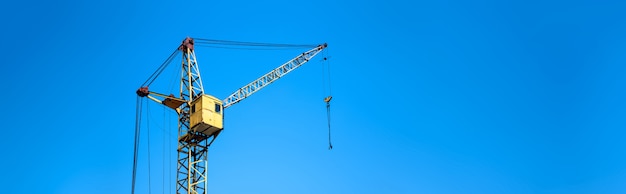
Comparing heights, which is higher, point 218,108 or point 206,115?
point 218,108

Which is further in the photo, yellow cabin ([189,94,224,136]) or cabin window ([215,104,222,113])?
cabin window ([215,104,222,113])

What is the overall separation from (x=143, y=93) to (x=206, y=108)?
8.59 meters

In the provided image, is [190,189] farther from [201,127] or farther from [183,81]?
[183,81]

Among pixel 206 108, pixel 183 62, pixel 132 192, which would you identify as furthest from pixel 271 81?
pixel 132 192

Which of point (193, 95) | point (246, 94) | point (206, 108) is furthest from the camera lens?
point (246, 94)

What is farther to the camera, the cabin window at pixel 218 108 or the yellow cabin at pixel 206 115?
the cabin window at pixel 218 108

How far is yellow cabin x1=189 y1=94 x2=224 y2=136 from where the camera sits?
235 feet

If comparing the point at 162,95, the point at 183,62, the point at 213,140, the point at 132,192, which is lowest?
the point at 132,192

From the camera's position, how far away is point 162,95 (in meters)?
76.0

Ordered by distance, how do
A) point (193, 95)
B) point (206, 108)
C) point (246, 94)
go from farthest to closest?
point (246, 94), point (193, 95), point (206, 108)

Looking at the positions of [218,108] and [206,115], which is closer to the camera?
[206,115]

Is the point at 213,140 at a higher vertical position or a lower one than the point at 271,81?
lower

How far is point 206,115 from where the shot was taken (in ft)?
235

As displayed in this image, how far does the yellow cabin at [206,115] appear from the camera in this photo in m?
71.5
